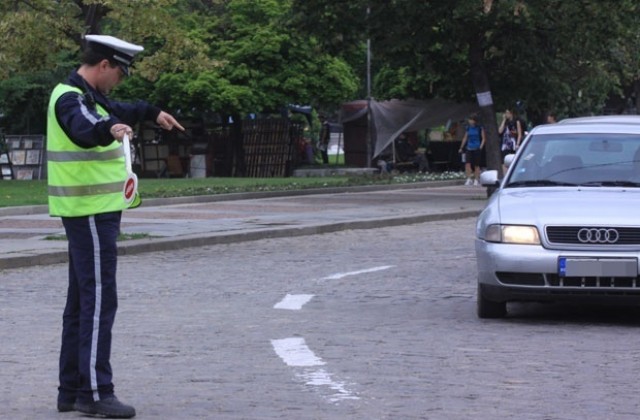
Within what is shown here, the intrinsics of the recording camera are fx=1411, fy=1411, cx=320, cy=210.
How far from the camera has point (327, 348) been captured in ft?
29.8

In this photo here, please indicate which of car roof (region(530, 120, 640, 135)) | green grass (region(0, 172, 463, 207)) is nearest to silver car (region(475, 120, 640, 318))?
car roof (region(530, 120, 640, 135))

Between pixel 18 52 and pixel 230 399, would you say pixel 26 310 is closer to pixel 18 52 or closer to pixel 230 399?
pixel 230 399

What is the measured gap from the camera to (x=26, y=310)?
36.8 feet

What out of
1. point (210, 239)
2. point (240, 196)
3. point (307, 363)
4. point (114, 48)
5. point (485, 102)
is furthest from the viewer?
point (485, 102)

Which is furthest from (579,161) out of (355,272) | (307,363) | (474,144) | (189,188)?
(474,144)

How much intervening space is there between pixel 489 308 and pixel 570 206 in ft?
3.23

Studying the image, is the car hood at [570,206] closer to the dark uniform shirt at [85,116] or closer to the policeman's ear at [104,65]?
the dark uniform shirt at [85,116]

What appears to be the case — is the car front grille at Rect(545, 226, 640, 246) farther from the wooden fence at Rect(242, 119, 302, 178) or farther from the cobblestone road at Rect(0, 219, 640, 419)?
the wooden fence at Rect(242, 119, 302, 178)

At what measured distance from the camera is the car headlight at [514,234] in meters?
9.99

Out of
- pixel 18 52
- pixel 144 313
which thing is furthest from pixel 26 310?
pixel 18 52

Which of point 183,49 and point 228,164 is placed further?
point 228,164

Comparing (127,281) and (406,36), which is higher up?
(406,36)

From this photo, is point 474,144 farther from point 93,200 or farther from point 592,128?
point 93,200

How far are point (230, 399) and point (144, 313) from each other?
3.83m
